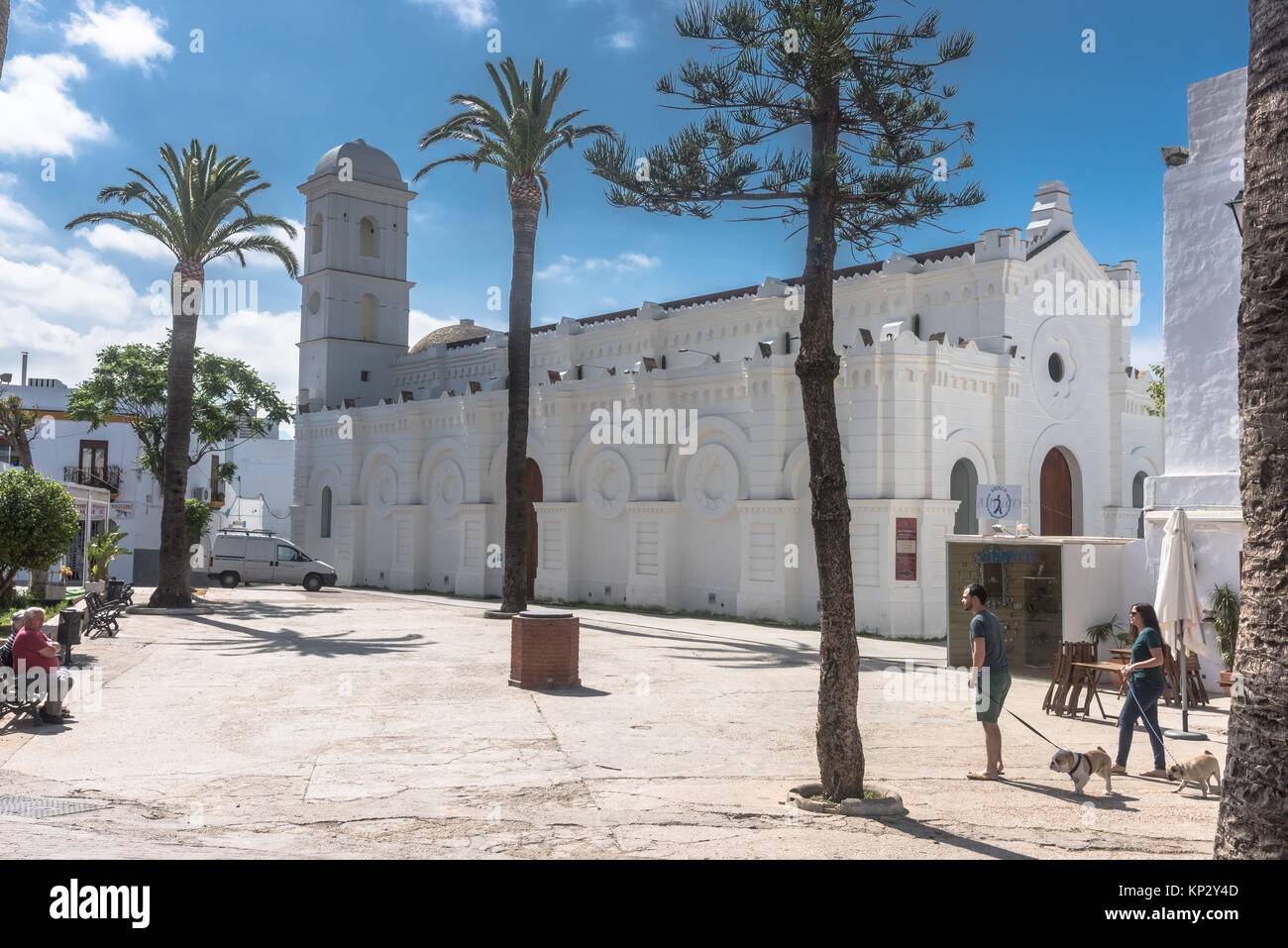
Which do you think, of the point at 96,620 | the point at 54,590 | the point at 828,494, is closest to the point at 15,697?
the point at 96,620

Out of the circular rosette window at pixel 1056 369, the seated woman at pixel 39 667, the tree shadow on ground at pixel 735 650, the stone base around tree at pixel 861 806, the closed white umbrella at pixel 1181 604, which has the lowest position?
the tree shadow on ground at pixel 735 650

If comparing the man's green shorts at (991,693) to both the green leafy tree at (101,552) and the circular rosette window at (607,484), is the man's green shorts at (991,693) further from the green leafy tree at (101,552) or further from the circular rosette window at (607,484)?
the green leafy tree at (101,552)

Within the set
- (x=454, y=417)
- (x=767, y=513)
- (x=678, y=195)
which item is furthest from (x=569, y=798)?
(x=454, y=417)

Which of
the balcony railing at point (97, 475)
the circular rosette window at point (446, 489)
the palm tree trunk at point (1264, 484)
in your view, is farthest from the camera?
the balcony railing at point (97, 475)

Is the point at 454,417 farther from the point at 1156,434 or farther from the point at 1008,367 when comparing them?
the point at 1156,434

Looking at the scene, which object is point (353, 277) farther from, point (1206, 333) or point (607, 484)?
point (1206, 333)

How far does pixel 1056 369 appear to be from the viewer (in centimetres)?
2756

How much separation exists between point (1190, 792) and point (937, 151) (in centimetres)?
598

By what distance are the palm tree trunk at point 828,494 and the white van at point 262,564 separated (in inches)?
1200

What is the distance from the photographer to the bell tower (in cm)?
4303

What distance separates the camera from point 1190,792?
370 inches

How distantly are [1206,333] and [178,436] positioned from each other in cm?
2307

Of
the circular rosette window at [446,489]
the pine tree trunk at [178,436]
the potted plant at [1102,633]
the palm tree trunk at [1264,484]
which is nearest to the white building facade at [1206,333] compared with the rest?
the potted plant at [1102,633]

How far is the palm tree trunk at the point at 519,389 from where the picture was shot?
26.3 meters
